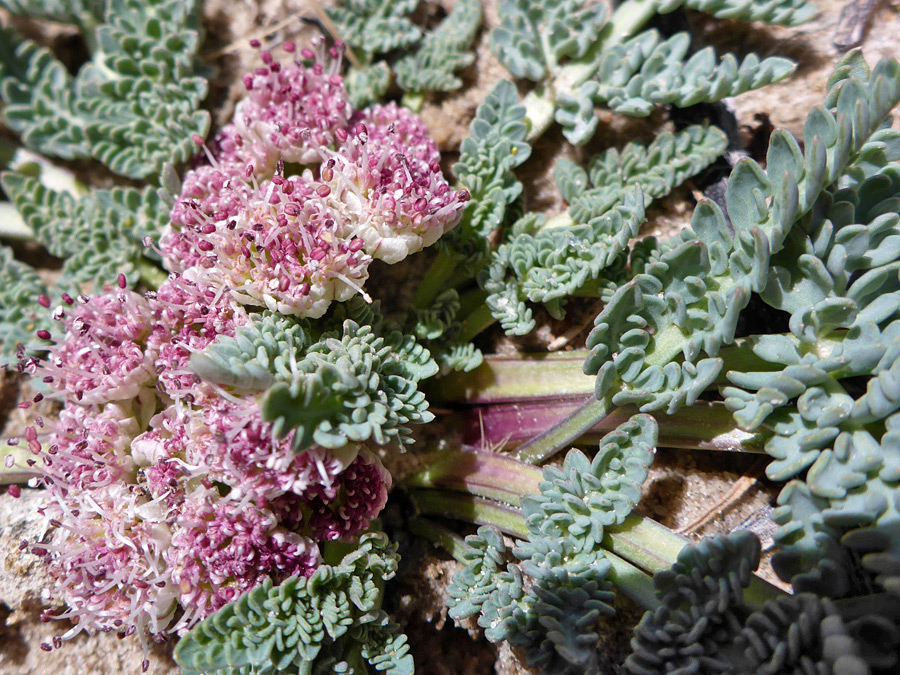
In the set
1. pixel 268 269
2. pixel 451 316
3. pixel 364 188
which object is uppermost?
pixel 364 188

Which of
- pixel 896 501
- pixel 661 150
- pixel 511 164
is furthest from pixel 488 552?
pixel 661 150

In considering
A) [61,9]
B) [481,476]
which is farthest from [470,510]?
[61,9]

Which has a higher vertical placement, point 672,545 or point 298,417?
point 298,417

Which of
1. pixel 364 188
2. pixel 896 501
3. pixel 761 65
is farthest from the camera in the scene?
pixel 761 65

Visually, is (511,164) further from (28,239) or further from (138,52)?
(28,239)

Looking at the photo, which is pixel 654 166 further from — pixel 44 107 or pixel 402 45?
pixel 44 107
